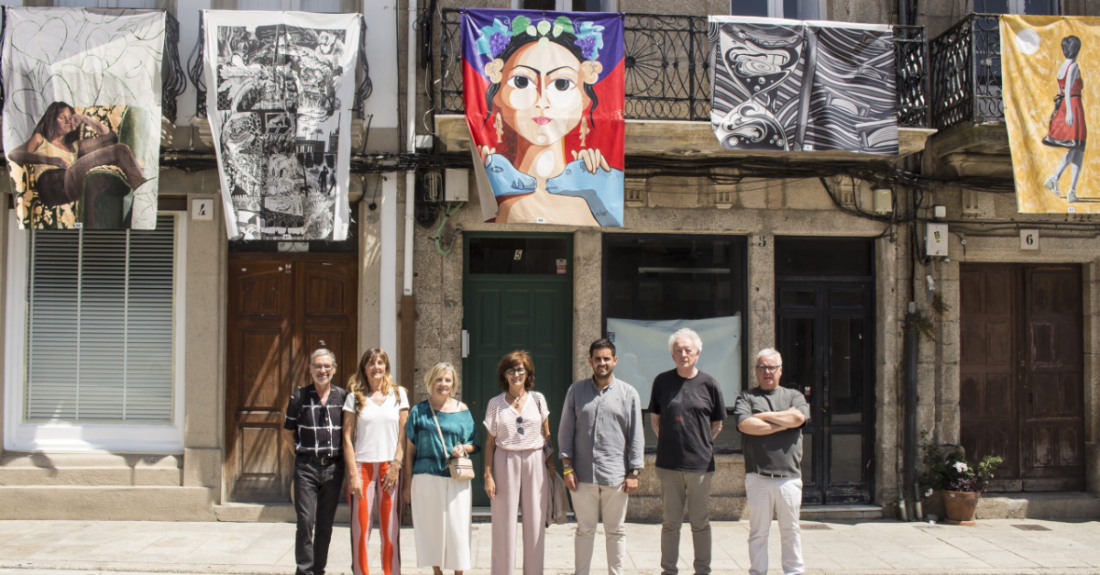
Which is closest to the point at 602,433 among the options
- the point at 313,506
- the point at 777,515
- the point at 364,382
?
the point at 777,515

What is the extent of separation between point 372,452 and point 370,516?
1.44ft

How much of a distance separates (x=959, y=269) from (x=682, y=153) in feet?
10.9

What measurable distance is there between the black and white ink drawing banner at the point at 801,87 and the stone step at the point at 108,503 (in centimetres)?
613

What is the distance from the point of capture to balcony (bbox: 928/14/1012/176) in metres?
7.42

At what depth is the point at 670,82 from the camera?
7.55 meters

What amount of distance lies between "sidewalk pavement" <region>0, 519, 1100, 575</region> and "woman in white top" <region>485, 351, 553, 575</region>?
1.11 m

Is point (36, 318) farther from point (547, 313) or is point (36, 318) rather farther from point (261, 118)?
point (547, 313)

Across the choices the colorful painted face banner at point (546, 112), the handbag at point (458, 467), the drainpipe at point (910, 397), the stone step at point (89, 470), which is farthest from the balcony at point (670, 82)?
the stone step at point (89, 470)

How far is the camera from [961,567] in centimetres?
634

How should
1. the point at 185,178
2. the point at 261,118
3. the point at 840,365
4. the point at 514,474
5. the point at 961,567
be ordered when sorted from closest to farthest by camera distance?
1. the point at 514,474
2. the point at 961,567
3. the point at 261,118
4. the point at 185,178
5. the point at 840,365

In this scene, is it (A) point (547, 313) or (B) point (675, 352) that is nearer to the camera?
(B) point (675, 352)

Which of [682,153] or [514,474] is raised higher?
[682,153]

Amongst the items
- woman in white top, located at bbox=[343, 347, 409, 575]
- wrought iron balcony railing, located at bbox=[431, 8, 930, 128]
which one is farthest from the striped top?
wrought iron balcony railing, located at bbox=[431, 8, 930, 128]

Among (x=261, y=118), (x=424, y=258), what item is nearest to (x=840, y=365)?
(x=424, y=258)
